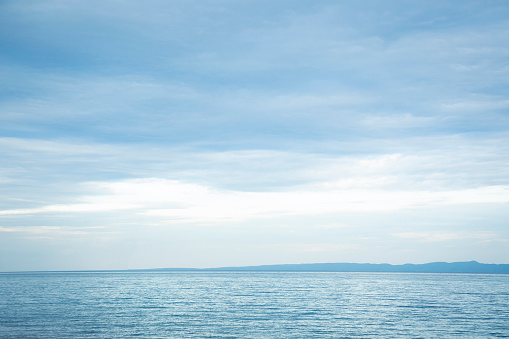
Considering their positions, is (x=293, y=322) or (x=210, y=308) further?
(x=210, y=308)

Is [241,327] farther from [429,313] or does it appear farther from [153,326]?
[429,313]

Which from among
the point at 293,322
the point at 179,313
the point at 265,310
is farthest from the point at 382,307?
the point at 179,313

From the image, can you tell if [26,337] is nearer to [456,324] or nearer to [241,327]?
[241,327]

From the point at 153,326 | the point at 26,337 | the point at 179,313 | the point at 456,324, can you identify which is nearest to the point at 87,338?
the point at 26,337

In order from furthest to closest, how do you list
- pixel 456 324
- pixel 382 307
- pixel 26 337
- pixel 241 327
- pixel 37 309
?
pixel 382 307
pixel 37 309
pixel 456 324
pixel 241 327
pixel 26 337

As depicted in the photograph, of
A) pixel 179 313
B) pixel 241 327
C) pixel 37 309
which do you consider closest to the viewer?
pixel 241 327

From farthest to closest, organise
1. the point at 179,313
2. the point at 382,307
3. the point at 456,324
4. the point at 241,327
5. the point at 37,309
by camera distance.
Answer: the point at 382,307 < the point at 37,309 < the point at 179,313 < the point at 456,324 < the point at 241,327

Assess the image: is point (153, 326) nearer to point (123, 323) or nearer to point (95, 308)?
point (123, 323)

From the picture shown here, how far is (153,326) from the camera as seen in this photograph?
52.6 metres

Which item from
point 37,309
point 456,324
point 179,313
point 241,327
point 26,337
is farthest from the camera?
point 37,309

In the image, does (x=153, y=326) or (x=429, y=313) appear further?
(x=429, y=313)

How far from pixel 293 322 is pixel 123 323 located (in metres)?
21.3

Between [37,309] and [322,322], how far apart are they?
4614cm

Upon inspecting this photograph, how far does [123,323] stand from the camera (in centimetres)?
5497
